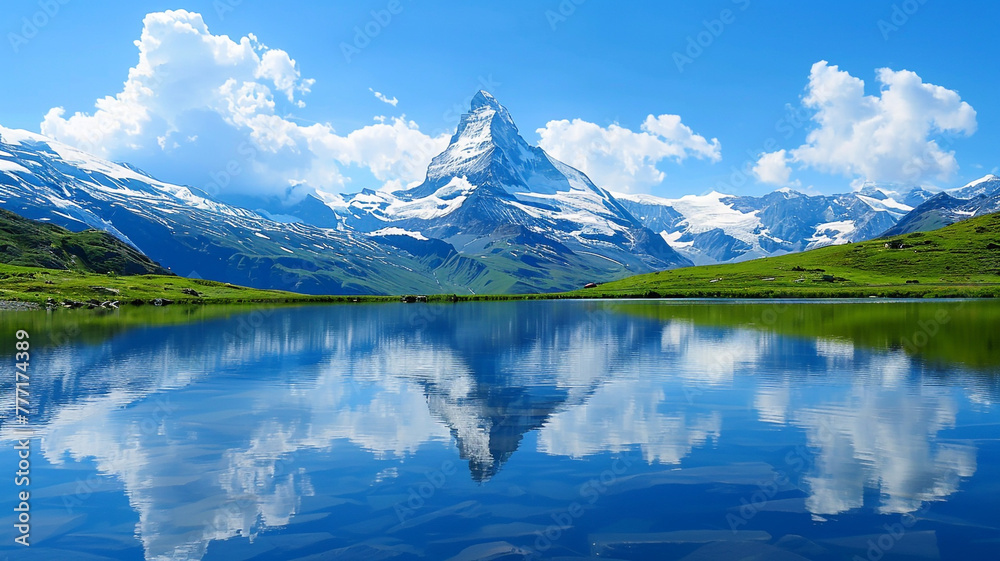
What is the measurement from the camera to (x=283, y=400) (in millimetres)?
41219

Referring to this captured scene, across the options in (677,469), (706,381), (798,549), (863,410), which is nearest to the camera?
(798,549)

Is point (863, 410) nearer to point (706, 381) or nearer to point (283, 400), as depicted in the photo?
point (706, 381)

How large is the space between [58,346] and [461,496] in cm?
6425

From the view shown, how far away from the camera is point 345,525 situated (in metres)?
20.6

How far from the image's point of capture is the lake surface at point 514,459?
19.5m

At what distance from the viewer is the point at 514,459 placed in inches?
1101

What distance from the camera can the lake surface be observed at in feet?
63.8

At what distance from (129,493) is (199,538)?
18.8ft

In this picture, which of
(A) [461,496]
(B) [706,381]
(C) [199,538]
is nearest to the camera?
(C) [199,538]

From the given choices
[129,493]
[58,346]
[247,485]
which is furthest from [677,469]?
[58,346]

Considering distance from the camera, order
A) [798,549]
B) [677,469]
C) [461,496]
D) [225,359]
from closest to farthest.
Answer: [798,549]
[461,496]
[677,469]
[225,359]

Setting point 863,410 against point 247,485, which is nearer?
point 247,485

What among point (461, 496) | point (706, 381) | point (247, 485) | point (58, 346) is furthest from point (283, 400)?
point (58, 346)

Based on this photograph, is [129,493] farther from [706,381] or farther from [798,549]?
[706,381]
